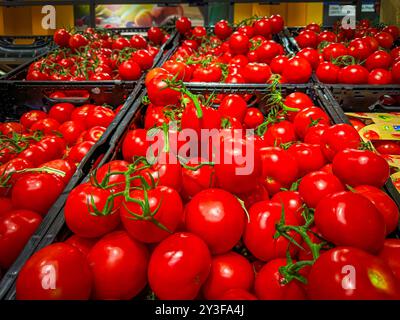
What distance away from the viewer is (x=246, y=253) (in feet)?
3.74

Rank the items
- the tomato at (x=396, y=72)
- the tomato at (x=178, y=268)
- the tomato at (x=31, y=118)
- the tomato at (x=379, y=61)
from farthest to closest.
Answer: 1. the tomato at (x=379, y=61)
2. the tomato at (x=396, y=72)
3. the tomato at (x=31, y=118)
4. the tomato at (x=178, y=268)

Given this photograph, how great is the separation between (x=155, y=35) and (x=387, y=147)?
2749mm

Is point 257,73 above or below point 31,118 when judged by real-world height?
above

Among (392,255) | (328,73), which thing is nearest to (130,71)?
(328,73)

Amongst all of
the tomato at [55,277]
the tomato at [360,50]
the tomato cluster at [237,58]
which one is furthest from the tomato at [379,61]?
the tomato at [55,277]

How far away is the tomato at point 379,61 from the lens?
2635 millimetres

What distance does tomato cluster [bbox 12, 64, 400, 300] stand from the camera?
84 centimetres

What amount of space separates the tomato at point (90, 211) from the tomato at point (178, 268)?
0.17 metres

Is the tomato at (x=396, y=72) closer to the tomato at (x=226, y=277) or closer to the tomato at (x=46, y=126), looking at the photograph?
the tomato at (x=226, y=277)

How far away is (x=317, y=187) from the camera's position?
3.75 ft

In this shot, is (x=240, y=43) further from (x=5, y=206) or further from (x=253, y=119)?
(x=5, y=206)
